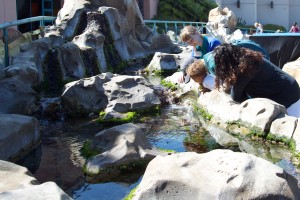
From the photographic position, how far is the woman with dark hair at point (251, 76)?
496cm

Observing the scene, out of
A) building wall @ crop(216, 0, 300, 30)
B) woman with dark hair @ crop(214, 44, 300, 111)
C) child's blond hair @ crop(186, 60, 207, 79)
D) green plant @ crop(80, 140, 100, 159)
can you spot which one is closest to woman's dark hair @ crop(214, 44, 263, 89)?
woman with dark hair @ crop(214, 44, 300, 111)

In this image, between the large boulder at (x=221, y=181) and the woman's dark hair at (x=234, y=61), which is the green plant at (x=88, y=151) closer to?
the woman's dark hair at (x=234, y=61)

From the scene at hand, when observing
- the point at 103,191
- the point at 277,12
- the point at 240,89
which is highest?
the point at 277,12

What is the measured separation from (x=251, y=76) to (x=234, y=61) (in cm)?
28

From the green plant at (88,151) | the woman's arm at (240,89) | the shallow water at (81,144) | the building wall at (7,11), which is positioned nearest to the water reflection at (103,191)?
the shallow water at (81,144)

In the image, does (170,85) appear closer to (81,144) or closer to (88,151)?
(81,144)

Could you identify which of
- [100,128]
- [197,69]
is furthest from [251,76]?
[100,128]

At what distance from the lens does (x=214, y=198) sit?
11.6ft

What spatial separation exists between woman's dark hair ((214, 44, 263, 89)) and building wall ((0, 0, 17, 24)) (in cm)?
1301

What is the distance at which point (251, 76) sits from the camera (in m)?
5.11

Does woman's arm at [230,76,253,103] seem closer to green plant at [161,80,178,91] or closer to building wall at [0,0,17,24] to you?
green plant at [161,80,178,91]

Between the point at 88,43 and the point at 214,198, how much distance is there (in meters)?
8.89

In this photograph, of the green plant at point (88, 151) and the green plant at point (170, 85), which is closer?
the green plant at point (88, 151)

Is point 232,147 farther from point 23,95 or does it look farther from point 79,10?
point 79,10
